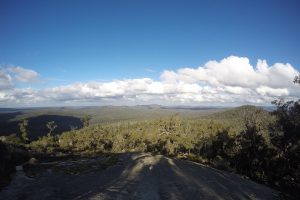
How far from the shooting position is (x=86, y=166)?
3028 cm

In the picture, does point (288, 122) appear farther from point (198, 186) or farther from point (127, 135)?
point (127, 135)

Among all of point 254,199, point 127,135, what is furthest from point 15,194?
point 127,135

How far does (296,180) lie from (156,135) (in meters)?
78.1

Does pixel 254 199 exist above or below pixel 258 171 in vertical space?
above

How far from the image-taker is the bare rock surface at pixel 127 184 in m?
18.7

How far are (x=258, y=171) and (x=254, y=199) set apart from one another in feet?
87.8

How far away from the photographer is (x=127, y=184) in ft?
67.6

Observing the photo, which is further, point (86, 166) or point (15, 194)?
point (86, 166)

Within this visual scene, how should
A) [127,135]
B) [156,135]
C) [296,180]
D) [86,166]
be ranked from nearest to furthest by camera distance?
[86,166] → [296,180] → [156,135] → [127,135]

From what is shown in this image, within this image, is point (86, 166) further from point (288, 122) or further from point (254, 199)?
point (288, 122)

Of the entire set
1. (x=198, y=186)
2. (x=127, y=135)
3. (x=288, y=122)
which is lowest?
(x=127, y=135)

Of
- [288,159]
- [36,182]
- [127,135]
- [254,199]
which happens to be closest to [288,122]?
[288,159]

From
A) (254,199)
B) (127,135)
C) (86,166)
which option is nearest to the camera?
(254,199)

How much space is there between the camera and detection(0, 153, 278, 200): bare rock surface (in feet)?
61.4
